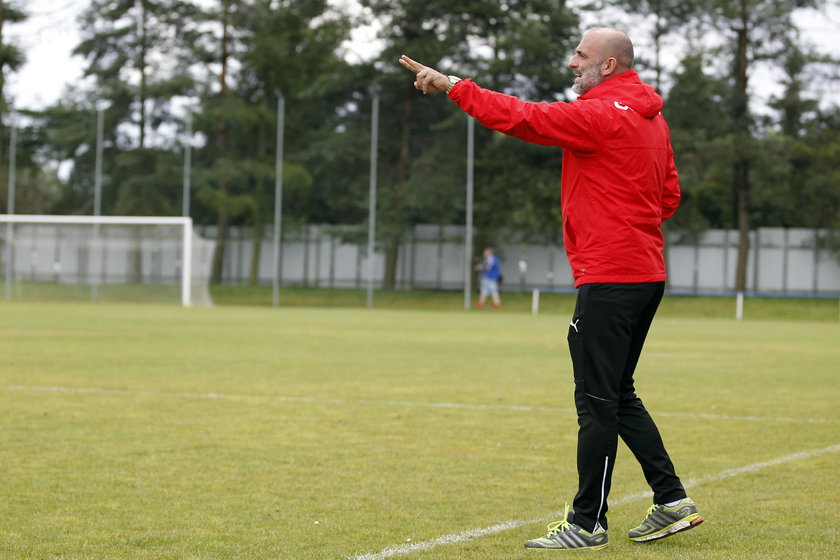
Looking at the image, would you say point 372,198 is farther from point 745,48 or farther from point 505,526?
point 505,526

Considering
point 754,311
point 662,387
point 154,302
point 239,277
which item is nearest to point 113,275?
point 154,302

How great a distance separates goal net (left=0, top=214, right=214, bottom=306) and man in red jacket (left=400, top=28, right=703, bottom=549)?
30646 mm

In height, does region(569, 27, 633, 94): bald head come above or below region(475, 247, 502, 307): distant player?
above

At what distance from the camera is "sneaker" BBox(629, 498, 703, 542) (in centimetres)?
473

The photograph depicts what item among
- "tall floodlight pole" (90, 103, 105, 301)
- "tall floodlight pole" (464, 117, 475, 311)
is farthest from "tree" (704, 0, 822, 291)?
"tall floodlight pole" (90, 103, 105, 301)

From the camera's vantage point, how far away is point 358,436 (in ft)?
25.5

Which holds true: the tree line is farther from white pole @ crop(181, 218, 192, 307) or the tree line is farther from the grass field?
the grass field

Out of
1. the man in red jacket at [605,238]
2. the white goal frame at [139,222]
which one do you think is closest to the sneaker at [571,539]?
the man in red jacket at [605,238]

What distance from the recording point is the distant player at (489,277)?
35.2 metres

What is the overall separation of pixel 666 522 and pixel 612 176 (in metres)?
1.43

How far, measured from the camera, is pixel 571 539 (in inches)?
181

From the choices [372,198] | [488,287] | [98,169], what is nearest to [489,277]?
[488,287]

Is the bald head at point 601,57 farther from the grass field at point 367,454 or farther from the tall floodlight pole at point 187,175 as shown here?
the tall floodlight pole at point 187,175

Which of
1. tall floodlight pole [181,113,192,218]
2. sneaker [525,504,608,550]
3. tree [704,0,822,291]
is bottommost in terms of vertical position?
sneaker [525,504,608,550]
